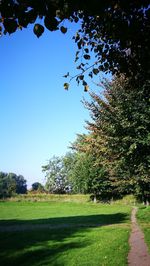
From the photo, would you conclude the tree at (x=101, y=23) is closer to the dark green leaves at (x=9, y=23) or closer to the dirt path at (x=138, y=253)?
the dark green leaves at (x=9, y=23)

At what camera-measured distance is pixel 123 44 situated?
25.5 ft

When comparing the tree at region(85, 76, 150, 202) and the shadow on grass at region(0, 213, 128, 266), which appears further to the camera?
the tree at region(85, 76, 150, 202)

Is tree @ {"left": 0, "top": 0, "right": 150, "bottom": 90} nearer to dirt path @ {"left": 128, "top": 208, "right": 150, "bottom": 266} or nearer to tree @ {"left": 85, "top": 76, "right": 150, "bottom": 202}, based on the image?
dirt path @ {"left": 128, "top": 208, "right": 150, "bottom": 266}

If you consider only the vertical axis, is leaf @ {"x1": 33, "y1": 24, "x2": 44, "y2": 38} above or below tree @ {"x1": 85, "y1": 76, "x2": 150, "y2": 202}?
below

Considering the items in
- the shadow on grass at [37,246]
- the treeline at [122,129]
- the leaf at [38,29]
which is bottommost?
the shadow on grass at [37,246]

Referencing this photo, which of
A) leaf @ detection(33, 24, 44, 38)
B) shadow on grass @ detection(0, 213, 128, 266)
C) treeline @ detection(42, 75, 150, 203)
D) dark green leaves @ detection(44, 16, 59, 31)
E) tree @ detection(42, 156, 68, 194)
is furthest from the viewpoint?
tree @ detection(42, 156, 68, 194)

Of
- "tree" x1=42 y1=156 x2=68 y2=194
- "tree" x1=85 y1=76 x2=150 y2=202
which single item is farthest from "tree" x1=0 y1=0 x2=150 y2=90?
"tree" x1=42 y1=156 x2=68 y2=194

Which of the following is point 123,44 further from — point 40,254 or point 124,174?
point 124,174

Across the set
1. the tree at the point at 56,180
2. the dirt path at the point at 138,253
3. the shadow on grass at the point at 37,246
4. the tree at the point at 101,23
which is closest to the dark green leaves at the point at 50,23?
the tree at the point at 101,23

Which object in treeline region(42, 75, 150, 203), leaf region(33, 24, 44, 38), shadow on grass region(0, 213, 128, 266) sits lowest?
shadow on grass region(0, 213, 128, 266)

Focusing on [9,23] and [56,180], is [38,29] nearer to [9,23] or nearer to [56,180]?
[9,23]

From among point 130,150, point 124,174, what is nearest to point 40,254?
point 130,150

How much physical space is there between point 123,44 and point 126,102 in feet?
43.2

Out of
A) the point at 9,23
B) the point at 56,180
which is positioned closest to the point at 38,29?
the point at 9,23
